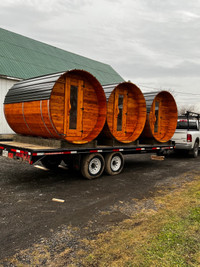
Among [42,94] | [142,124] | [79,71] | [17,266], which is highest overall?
[79,71]

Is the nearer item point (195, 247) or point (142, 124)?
point (195, 247)

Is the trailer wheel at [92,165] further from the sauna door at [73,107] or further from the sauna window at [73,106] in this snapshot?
the sauna window at [73,106]

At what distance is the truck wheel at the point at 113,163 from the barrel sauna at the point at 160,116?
7.69ft

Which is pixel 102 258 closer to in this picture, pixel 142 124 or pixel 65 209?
pixel 65 209

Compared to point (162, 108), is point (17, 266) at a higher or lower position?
lower

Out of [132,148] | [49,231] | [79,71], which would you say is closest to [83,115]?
[79,71]

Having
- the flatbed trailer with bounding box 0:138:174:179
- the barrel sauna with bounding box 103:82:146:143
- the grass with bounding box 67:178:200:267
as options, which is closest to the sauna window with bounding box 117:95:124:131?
the barrel sauna with bounding box 103:82:146:143

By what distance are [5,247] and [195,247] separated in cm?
289

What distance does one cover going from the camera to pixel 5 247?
365 cm

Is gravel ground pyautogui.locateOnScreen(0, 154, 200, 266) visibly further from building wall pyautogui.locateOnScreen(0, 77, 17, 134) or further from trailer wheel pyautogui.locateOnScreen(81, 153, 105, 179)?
building wall pyautogui.locateOnScreen(0, 77, 17, 134)

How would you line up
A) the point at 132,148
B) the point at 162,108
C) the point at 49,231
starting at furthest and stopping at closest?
the point at 162,108 < the point at 132,148 < the point at 49,231

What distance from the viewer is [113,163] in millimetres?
8898

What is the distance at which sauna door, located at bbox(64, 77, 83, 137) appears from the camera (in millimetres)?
7473

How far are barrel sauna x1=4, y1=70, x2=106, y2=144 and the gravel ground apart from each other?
4.85 ft
